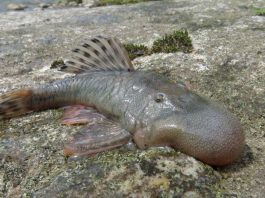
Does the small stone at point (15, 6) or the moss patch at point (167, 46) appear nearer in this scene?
the moss patch at point (167, 46)

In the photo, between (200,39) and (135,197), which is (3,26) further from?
(135,197)

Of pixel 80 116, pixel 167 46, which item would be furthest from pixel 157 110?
pixel 167 46

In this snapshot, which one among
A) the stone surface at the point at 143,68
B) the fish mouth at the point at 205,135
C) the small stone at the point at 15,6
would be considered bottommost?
the small stone at the point at 15,6

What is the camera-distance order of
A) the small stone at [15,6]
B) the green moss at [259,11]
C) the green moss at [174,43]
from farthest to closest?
the small stone at [15,6]
the green moss at [259,11]
the green moss at [174,43]

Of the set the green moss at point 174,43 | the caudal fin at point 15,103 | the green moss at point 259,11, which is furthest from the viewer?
the green moss at point 259,11

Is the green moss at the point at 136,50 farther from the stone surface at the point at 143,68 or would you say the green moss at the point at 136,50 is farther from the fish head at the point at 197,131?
the fish head at the point at 197,131

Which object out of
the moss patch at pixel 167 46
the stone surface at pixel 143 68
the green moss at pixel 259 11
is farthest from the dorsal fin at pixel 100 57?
the green moss at pixel 259 11

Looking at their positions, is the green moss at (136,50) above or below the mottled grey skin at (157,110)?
below

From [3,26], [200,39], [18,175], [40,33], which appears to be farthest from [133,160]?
[3,26]

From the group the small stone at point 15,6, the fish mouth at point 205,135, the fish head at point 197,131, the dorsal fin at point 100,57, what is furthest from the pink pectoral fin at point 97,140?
the small stone at point 15,6
